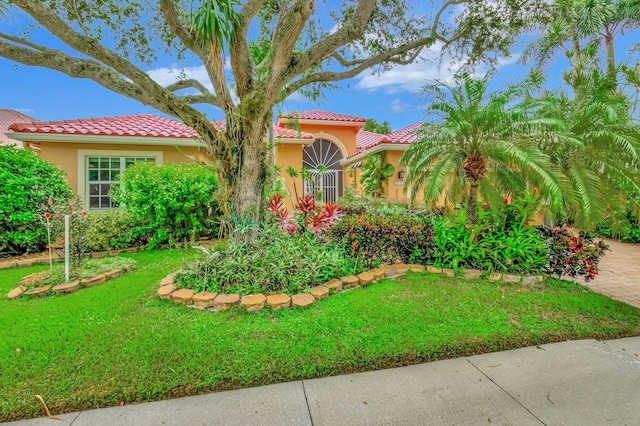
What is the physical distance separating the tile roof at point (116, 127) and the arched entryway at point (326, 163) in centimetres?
389

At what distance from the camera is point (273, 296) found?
4.41 m

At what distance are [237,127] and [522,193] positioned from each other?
5947mm

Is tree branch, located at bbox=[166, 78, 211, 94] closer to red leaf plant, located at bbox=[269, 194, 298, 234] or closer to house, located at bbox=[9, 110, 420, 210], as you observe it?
house, located at bbox=[9, 110, 420, 210]

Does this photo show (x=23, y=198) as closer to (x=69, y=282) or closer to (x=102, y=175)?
(x=102, y=175)

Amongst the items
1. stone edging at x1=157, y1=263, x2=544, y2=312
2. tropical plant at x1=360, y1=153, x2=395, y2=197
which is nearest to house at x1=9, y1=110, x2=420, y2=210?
tropical plant at x1=360, y1=153, x2=395, y2=197

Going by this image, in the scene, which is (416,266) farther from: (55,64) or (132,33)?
(132,33)

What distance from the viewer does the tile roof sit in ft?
30.3

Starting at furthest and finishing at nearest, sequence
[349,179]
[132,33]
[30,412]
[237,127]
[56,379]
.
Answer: [349,179] < [132,33] < [237,127] < [56,379] < [30,412]

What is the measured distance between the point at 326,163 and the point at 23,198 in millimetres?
12217

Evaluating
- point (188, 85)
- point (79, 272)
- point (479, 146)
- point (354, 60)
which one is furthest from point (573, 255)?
point (79, 272)

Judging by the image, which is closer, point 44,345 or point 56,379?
point 56,379

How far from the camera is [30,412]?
2.44m

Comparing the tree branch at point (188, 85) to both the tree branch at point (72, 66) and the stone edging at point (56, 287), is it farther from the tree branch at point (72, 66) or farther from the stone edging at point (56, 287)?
the stone edging at point (56, 287)

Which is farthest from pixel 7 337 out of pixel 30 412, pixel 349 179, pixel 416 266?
pixel 349 179
